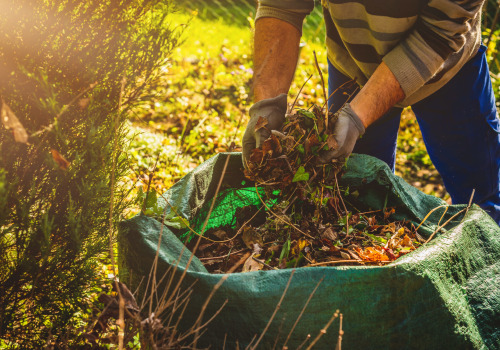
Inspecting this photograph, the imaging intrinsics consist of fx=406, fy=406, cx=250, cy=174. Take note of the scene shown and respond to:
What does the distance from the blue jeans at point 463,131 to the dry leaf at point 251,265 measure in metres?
0.89

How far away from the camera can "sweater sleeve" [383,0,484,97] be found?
5.42ft

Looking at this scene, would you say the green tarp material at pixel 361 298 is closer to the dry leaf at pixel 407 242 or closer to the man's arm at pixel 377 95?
the dry leaf at pixel 407 242

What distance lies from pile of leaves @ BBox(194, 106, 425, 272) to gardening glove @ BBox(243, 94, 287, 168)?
5 centimetres

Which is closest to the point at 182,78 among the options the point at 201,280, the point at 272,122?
the point at 272,122

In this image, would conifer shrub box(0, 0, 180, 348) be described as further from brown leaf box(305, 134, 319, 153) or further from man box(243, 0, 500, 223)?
brown leaf box(305, 134, 319, 153)

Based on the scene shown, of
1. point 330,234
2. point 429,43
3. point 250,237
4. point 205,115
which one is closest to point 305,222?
point 330,234

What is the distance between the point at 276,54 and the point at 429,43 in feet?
2.49

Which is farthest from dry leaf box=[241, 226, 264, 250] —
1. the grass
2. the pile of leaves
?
the grass

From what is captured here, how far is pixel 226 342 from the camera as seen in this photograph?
126cm

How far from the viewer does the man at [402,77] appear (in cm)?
172

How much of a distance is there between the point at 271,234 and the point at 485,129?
124cm

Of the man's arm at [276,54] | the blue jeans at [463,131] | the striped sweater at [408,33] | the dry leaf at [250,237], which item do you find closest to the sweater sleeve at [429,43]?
the striped sweater at [408,33]

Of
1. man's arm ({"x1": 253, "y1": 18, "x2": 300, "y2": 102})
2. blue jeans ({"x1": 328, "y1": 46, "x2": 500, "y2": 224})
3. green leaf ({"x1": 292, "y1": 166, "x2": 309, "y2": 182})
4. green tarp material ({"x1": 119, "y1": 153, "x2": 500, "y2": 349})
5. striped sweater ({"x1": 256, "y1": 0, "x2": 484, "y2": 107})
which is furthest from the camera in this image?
man's arm ({"x1": 253, "y1": 18, "x2": 300, "y2": 102})

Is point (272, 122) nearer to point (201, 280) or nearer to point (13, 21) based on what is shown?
point (201, 280)
